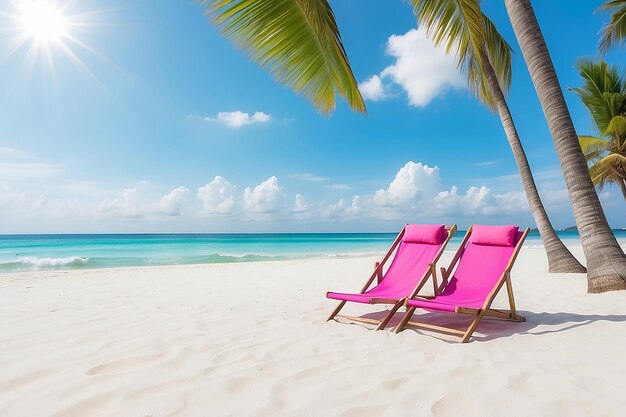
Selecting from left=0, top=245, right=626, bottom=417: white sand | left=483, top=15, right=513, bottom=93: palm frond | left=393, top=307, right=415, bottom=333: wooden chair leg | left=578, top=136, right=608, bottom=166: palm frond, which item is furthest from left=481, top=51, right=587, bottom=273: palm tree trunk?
left=578, top=136, right=608, bottom=166: palm frond

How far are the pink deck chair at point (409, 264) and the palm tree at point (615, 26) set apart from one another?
10323 millimetres

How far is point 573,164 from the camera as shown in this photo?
4.60 metres

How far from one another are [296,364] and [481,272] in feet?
7.18

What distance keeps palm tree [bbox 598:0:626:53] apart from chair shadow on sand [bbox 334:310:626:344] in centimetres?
1037

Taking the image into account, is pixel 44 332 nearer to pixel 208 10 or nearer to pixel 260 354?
pixel 260 354

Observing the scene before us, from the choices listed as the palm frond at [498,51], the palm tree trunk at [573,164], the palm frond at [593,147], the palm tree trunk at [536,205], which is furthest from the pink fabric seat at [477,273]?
the palm frond at [593,147]

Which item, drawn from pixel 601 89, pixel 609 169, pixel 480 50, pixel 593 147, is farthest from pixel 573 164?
pixel 593 147

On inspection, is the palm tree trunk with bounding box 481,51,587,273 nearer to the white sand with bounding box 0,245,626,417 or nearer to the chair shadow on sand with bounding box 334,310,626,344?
the white sand with bounding box 0,245,626,417

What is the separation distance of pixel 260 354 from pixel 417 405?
46.0 inches

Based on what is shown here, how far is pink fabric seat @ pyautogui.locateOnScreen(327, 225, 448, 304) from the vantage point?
142 inches

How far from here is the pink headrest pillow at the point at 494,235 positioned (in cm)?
370

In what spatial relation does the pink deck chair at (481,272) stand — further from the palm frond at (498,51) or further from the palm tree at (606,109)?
the palm tree at (606,109)

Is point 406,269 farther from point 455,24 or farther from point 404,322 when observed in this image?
point 455,24

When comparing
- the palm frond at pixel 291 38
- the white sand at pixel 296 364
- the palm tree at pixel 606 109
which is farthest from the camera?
the palm tree at pixel 606 109
